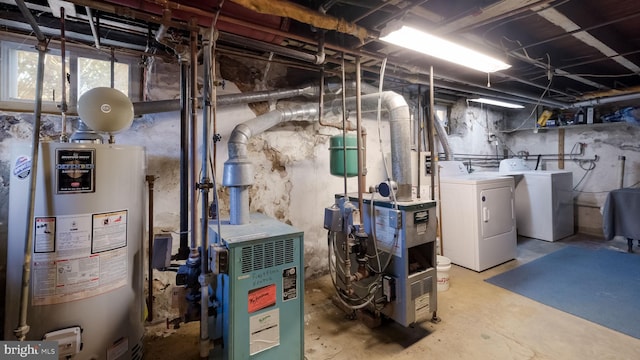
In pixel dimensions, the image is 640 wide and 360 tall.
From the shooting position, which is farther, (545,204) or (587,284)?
(545,204)

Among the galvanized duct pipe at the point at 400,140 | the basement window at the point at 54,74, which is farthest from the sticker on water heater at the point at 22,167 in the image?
the galvanized duct pipe at the point at 400,140

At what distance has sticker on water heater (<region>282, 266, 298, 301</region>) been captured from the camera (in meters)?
1.66

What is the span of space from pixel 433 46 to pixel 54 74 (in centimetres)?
272

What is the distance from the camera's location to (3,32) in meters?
1.82

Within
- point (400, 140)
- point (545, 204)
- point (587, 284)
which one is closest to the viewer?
point (400, 140)

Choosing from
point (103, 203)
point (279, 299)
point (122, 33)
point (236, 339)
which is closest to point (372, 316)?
point (279, 299)

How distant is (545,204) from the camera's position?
177 inches

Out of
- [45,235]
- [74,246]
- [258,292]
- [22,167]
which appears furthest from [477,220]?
[22,167]

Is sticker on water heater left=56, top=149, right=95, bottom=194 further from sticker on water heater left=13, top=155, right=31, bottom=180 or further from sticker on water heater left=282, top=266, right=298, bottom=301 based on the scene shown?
sticker on water heater left=282, top=266, right=298, bottom=301

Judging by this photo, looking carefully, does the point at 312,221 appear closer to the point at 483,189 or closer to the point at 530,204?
the point at 483,189

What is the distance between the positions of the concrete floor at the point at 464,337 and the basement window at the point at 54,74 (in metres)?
1.85

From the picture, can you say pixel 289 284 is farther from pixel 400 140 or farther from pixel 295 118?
pixel 295 118

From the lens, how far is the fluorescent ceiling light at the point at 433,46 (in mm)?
1875

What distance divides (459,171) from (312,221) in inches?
87.2
